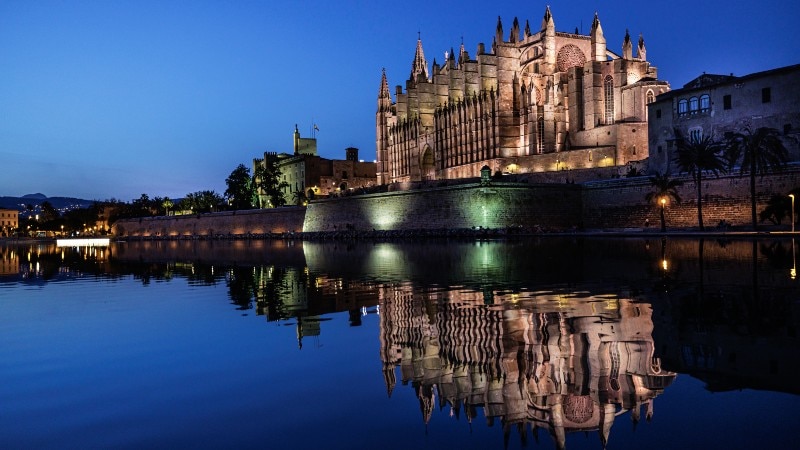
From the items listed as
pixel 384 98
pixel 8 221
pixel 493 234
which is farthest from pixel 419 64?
pixel 8 221

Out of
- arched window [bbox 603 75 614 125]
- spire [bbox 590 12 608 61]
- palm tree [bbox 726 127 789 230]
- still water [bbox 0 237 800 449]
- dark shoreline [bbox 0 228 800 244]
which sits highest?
spire [bbox 590 12 608 61]

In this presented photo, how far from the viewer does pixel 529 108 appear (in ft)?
214

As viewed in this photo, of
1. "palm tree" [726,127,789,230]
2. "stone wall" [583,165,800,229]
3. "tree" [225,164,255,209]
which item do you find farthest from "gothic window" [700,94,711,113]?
"tree" [225,164,255,209]

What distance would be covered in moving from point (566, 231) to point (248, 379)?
45.7 metres

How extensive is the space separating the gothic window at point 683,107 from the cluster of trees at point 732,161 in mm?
2021

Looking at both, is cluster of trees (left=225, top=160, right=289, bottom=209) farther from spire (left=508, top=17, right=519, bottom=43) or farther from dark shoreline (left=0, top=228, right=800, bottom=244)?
spire (left=508, top=17, right=519, bottom=43)

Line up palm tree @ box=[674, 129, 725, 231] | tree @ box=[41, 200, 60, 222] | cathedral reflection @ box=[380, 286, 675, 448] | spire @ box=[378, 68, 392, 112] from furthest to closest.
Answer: tree @ box=[41, 200, 60, 222] → spire @ box=[378, 68, 392, 112] → palm tree @ box=[674, 129, 725, 231] → cathedral reflection @ box=[380, 286, 675, 448]

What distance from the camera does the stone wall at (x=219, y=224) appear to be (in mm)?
76938

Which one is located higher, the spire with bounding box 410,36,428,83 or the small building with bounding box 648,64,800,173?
the spire with bounding box 410,36,428,83

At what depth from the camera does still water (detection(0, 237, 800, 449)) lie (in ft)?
16.6

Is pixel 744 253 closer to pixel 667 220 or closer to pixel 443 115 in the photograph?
pixel 667 220

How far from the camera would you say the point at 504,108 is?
68.5m

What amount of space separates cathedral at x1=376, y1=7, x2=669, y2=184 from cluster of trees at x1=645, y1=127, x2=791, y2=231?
479 inches

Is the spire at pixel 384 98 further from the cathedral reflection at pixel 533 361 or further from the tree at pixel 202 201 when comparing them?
the cathedral reflection at pixel 533 361
